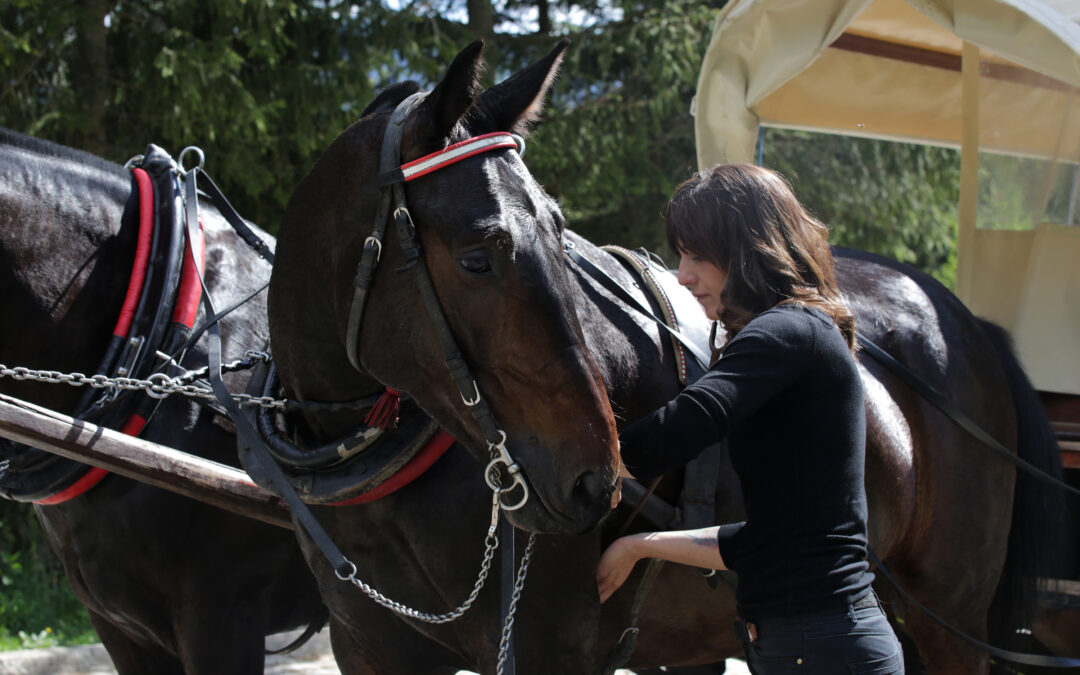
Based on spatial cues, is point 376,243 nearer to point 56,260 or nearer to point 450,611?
point 450,611

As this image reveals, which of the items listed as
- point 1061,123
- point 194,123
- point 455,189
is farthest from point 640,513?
point 194,123

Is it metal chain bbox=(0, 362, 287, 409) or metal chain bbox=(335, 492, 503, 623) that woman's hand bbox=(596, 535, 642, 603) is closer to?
metal chain bbox=(335, 492, 503, 623)

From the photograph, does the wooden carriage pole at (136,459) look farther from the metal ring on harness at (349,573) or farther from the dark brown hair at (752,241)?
the dark brown hair at (752,241)

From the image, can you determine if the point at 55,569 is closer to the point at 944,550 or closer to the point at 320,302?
the point at 320,302

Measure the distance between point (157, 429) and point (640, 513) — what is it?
54.3 inches

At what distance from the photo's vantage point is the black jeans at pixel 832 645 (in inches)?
68.9

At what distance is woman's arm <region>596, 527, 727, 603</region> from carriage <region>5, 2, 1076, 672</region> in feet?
0.20

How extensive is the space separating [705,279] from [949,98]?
3191 millimetres

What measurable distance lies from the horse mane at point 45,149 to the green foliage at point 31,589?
11.6 ft

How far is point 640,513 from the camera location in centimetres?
230

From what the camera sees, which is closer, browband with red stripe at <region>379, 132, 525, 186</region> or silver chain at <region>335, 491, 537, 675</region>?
browband with red stripe at <region>379, 132, 525, 186</region>

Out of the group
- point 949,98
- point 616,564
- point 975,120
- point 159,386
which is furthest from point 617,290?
point 949,98

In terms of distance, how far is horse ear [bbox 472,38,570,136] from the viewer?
1.90 m

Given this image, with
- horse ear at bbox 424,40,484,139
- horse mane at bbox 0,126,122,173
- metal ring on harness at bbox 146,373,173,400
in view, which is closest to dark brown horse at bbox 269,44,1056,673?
horse ear at bbox 424,40,484,139
